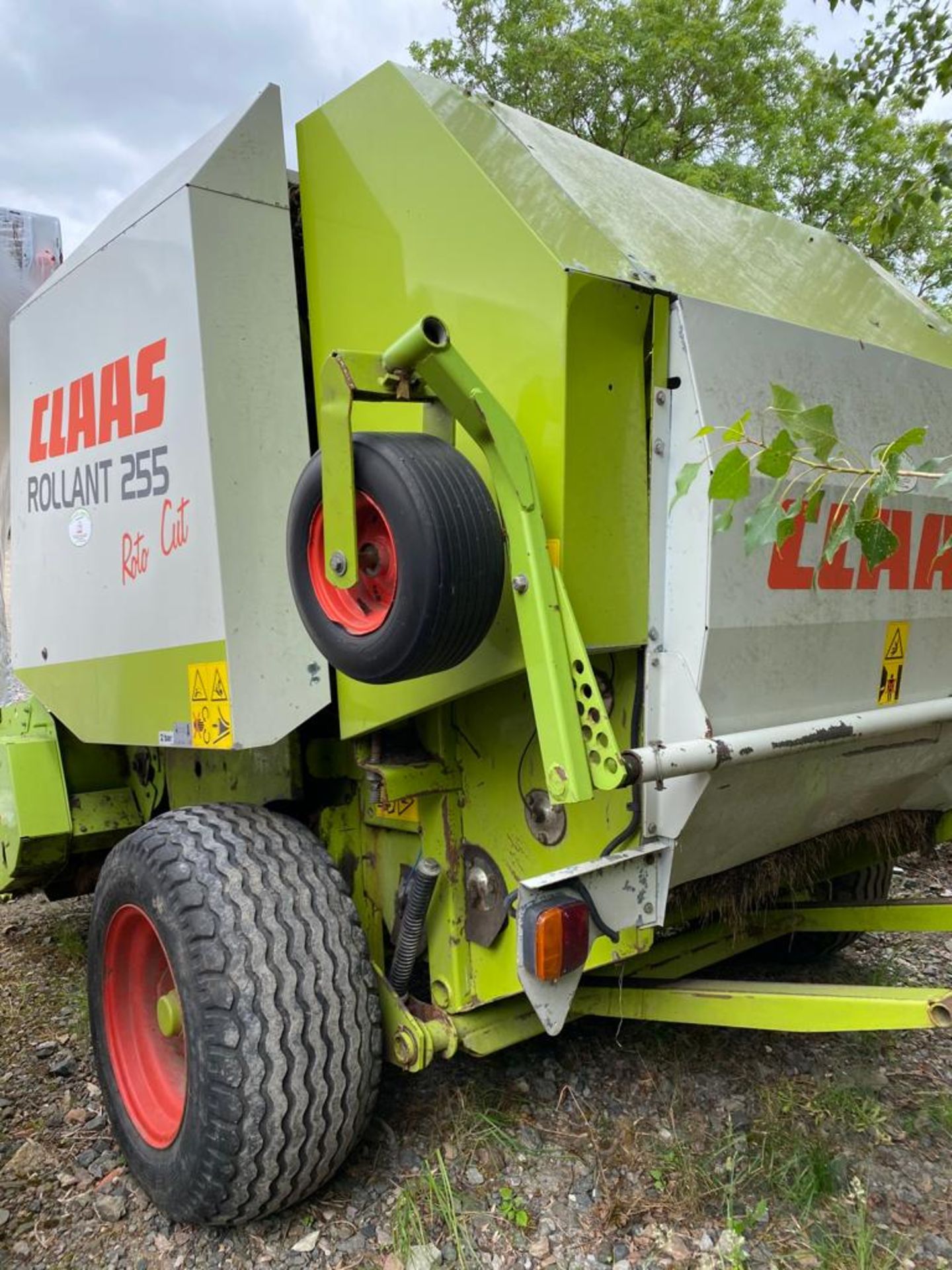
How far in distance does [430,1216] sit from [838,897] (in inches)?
75.4

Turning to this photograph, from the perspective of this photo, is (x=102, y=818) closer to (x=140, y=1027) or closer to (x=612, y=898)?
(x=140, y=1027)

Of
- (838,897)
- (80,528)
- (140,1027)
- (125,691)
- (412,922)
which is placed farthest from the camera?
(838,897)

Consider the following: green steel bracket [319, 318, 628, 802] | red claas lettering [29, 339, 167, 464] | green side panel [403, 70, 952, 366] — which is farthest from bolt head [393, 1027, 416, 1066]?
green side panel [403, 70, 952, 366]

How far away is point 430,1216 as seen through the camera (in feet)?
7.70

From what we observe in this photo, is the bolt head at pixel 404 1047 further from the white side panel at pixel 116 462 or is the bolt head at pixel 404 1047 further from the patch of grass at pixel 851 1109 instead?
the patch of grass at pixel 851 1109

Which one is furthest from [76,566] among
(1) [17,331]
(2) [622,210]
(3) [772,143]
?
(3) [772,143]

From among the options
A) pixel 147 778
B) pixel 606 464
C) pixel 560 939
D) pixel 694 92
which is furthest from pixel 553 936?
pixel 694 92

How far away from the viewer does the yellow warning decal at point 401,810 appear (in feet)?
8.15

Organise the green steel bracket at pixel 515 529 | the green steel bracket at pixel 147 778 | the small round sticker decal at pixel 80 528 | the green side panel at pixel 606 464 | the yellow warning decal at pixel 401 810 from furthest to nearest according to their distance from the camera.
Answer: the green steel bracket at pixel 147 778
the small round sticker decal at pixel 80 528
the yellow warning decal at pixel 401 810
the green side panel at pixel 606 464
the green steel bracket at pixel 515 529

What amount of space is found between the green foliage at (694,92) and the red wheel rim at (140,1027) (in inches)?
472

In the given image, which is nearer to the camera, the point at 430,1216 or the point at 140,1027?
the point at 430,1216

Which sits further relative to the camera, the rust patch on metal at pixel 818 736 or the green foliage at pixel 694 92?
the green foliage at pixel 694 92

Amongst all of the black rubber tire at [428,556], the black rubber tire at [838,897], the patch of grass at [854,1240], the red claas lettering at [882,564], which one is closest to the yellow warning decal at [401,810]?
the black rubber tire at [428,556]

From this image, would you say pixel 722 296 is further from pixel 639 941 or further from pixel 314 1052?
pixel 314 1052
